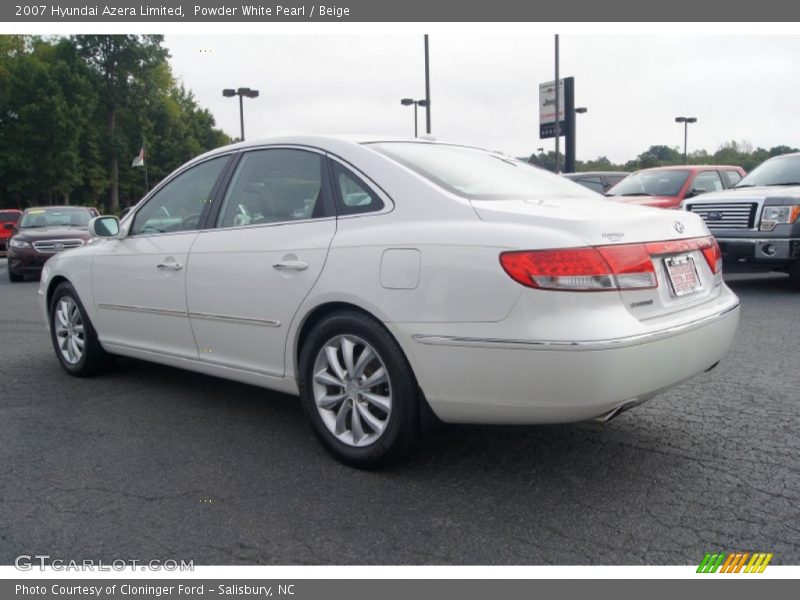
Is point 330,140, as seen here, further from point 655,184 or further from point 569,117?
point 569,117

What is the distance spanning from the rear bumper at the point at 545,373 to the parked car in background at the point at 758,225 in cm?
681

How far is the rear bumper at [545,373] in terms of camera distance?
3.01 metres

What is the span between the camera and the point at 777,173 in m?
10.7

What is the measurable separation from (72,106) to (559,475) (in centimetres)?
5227

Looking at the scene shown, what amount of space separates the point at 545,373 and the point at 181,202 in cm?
289

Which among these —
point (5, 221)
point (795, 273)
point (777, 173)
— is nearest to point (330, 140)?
point (795, 273)

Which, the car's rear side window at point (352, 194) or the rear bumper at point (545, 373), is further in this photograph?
the car's rear side window at point (352, 194)

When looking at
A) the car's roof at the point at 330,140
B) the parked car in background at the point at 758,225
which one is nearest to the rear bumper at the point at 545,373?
the car's roof at the point at 330,140

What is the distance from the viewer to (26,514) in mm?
3252

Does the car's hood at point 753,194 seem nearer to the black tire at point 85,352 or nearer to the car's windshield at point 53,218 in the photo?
the black tire at point 85,352

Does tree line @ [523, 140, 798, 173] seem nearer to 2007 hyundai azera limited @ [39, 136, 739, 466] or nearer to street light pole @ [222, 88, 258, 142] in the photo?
street light pole @ [222, 88, 258, 142]

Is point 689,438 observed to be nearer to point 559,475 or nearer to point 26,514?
point 559,475

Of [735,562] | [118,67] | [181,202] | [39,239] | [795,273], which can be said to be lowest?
[735,562]

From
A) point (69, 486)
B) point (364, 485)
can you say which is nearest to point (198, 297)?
point (69, 486)
